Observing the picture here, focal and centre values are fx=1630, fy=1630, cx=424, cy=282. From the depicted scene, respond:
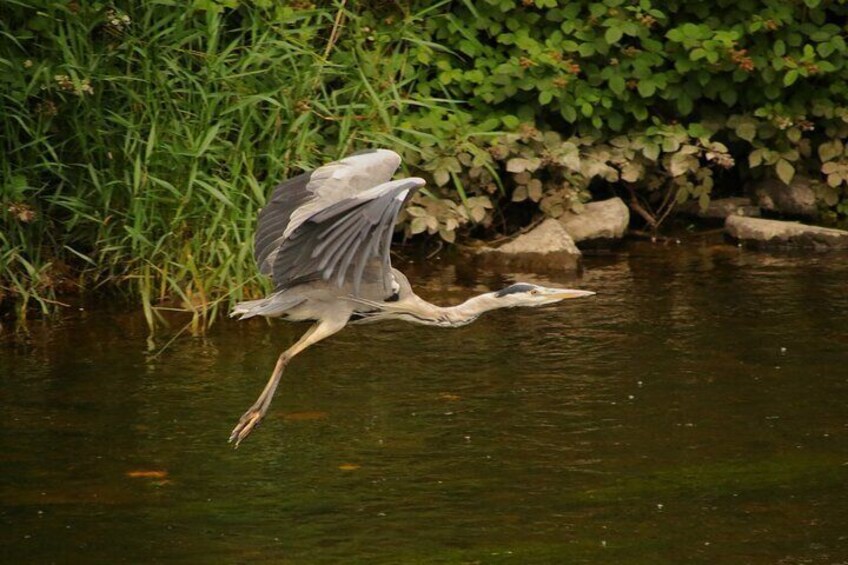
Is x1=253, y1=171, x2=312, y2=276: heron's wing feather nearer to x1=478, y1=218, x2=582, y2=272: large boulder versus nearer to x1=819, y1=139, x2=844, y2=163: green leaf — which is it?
x1=478, y1=218, x2=582, y2=272: large boulder

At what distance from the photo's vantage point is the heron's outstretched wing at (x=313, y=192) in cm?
594

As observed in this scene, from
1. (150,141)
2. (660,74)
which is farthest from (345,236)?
(660,74)

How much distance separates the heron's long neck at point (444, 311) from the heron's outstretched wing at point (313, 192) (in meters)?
0.53

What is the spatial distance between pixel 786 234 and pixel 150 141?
3944 millimetres

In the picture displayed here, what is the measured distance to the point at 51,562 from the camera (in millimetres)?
5027

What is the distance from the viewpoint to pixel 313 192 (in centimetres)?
608

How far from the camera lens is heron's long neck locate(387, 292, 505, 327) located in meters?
6.25

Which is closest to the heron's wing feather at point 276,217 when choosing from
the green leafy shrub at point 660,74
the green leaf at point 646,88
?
the green leafy shrub at point 660,74

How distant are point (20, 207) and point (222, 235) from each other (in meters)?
0.96

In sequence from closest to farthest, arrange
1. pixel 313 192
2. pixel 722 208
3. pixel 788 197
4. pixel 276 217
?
pixel 313 192 < pixel 276 217 < pixel 788 197 < pixel 722 208

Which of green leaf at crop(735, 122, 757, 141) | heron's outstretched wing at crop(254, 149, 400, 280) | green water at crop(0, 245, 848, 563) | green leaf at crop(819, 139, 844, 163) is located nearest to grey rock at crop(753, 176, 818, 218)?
green leaf at crop(819, 139, 844, 163)

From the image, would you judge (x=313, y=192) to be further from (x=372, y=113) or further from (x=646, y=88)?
(x=646, y=88)

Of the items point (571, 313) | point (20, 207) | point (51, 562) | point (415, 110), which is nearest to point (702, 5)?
point (415, 110)

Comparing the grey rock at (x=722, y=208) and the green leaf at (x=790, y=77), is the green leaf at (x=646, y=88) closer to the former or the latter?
the green leaf at (x=790, y=77)
